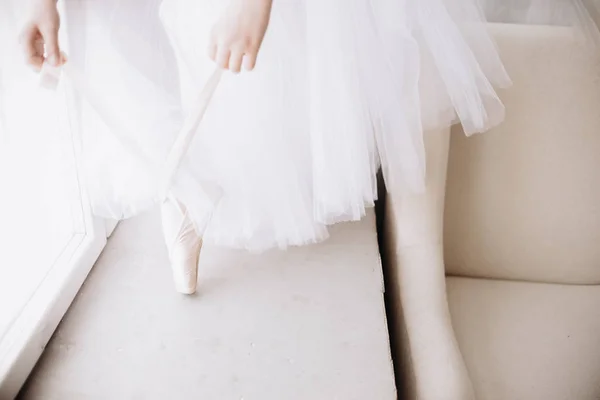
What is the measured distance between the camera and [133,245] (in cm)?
94

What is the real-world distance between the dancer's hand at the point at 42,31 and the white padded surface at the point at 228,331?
375 mm

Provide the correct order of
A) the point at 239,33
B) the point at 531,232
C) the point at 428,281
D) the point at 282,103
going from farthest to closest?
1. the point at 531,232
2. the point at 428,281
3. the point at 282,103
4. the point at 239,33

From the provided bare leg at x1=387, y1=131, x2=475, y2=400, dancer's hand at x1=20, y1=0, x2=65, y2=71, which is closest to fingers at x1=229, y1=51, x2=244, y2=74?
dancer's hand at x1=20, y1=0, x2=65, y2=71

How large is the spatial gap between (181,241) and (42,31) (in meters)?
0.30

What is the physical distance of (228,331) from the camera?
77 centimetres

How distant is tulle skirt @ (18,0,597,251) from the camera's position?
0.64m

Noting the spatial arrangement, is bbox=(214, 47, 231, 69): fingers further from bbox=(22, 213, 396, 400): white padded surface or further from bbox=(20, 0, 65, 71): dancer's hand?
bbox=(22, 213, 396, 400): white padded surface

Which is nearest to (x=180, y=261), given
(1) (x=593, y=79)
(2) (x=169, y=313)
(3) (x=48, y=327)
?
(2) (x=169, y=313)

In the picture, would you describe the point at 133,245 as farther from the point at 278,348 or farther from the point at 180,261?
the point at 278,348

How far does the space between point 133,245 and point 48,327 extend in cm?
23

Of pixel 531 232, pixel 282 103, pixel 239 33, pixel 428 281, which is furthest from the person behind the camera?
pixel 531 232

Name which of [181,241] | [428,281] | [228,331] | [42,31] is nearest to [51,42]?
[42,31]

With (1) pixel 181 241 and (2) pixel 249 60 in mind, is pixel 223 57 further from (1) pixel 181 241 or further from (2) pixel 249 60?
(1) pixel 181 241

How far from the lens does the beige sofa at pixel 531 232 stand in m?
0.83
